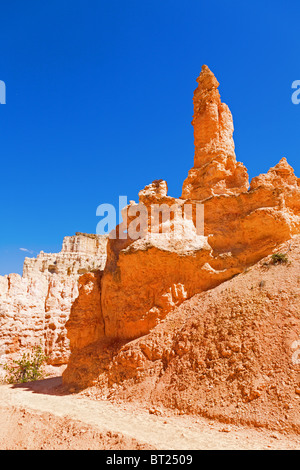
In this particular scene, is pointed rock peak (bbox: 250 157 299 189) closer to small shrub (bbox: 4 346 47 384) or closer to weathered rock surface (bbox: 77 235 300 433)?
weathered rock surface (bbox: 77 235 300 433)

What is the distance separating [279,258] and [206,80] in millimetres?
11521

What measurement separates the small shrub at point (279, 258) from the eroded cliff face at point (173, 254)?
1022 millimetres

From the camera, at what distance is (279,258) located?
33.4ft

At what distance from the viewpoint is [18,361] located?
1930 cm

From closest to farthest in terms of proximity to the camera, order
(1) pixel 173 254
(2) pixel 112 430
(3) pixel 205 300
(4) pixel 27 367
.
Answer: (2) pixel 112 430, (3) pixel 205 300, (1) pixel 173 254, (4) pixel 27 367

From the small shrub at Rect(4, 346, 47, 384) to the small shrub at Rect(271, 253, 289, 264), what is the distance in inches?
610

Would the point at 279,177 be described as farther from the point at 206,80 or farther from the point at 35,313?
the point at 35,313

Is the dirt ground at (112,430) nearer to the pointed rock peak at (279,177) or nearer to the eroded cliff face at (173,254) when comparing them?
the eroded cliff face at (173,254)

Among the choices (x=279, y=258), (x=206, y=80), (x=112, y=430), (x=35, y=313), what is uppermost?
(x=206, y=80)

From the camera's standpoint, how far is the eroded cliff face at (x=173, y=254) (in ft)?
36.9

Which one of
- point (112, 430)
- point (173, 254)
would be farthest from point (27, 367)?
point (112, 430)

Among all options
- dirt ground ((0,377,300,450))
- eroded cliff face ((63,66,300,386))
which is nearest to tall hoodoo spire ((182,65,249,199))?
eroded cliff face ((63,66,300,386))
